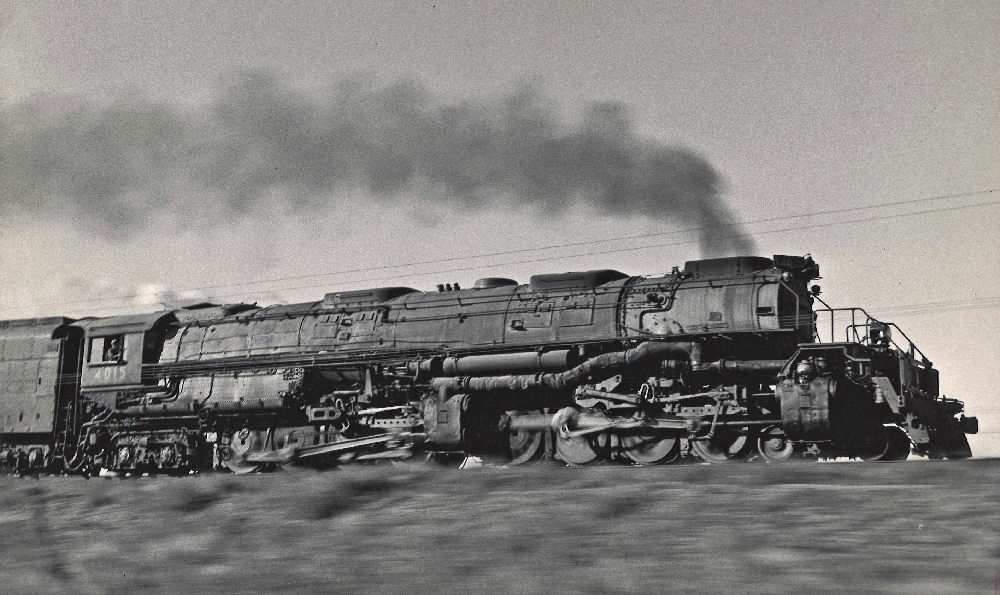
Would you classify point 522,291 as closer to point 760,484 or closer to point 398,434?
point 398,434

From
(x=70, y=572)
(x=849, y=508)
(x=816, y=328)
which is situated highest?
(x=816, y=328)

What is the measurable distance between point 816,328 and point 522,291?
6.08 meters

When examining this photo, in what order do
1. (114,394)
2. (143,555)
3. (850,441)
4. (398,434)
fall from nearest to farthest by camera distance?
1. (143,555)
2. (850,441)
3. (398,434)
4. (114,394)

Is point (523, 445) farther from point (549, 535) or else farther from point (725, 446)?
point (549, 535)

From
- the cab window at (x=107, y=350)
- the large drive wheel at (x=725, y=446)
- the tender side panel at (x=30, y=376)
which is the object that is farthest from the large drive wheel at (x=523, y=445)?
the tender side panel at (x=30, y=376)

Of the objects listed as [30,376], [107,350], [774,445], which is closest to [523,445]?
[774,445]

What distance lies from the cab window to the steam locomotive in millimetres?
55

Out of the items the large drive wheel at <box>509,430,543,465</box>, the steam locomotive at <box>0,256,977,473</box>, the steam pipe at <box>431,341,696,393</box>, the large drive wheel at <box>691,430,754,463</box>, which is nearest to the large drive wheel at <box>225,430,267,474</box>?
the steam locomotive at <box>0,256,977,473</box>

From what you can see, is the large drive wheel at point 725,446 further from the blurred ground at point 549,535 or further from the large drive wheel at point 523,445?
the blurred ground at point 549,535

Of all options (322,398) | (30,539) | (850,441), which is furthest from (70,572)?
(850,441)

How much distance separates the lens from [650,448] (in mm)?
19156

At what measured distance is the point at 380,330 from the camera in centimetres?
2261

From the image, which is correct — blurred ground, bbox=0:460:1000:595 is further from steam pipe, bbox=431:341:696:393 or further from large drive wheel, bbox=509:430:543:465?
large drive wheel, bbox=509:430:543:465

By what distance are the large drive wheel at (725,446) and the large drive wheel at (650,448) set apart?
16.0 inches
